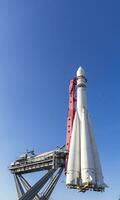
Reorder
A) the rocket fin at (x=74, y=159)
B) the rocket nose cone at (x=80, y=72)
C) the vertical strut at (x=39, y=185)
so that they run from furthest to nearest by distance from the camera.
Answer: the rocket nose cone at (x=80, y=72) < the vertical strut at (x=39, y=185) < the rocket fin at (x=74, y=159)

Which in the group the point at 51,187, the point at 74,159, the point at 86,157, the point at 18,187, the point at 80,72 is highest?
the point at 80,72

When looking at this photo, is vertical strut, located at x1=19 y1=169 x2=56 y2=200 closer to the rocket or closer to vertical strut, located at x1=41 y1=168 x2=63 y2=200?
vertical strut, located at x1=41 y1=168 x2=63 y2=200

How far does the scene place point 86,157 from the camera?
43.5 metres

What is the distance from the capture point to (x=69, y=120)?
5056 cm

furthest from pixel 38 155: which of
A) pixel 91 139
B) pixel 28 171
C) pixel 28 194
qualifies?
pixel 91 139

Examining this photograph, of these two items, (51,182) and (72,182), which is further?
(51,182)

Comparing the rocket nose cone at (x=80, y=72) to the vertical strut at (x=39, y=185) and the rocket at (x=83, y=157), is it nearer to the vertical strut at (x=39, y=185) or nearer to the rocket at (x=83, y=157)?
the rocket at (x=83, y=157)

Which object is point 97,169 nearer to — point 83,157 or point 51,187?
point 83,157

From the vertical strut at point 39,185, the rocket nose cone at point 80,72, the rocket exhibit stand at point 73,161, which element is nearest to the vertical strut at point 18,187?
the rocket exhibit stand at point 73,161

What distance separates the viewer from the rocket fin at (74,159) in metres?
42.8

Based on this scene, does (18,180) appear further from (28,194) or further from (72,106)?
(72,106)

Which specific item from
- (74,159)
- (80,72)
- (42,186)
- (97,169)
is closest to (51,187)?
(42,186)

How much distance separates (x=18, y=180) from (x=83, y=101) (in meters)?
16.7

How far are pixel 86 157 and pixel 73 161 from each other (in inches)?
74.4
